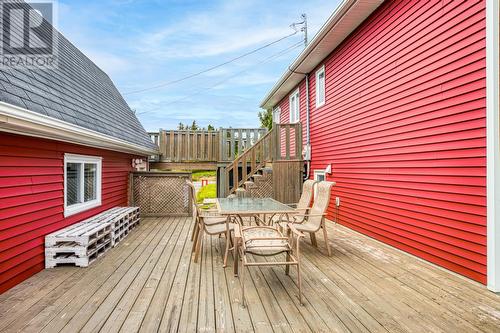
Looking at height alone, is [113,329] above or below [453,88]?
below

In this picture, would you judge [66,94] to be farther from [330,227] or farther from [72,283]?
[330,227]

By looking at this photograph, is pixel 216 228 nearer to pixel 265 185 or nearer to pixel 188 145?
pixel 265 185

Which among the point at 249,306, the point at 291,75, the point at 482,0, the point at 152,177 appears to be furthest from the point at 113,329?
the point at 291,75

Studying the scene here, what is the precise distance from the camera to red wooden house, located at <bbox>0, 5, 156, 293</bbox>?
3.01 m

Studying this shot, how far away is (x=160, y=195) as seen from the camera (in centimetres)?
773

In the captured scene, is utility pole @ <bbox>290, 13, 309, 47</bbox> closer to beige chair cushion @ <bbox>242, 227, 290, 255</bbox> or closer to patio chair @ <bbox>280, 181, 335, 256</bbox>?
patio chair @ <bbox>280, 181, 335, 256</bbox>

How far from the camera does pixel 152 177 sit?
7754mm

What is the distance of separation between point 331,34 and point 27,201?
5.84 meters

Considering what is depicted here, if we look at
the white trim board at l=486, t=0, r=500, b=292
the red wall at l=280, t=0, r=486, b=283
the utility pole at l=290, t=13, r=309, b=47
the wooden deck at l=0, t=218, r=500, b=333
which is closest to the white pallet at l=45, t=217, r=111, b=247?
the wooden deck at l=0, t=218, r=500, b=333

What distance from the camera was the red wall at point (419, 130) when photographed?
3176mm

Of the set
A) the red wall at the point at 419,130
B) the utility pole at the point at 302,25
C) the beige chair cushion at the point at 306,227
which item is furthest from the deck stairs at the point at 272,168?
the utility pole at the point at 302,25

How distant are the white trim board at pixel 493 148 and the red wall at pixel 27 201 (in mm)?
4875

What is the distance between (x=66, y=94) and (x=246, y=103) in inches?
1445

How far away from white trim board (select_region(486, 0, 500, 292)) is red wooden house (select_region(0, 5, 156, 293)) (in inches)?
178
